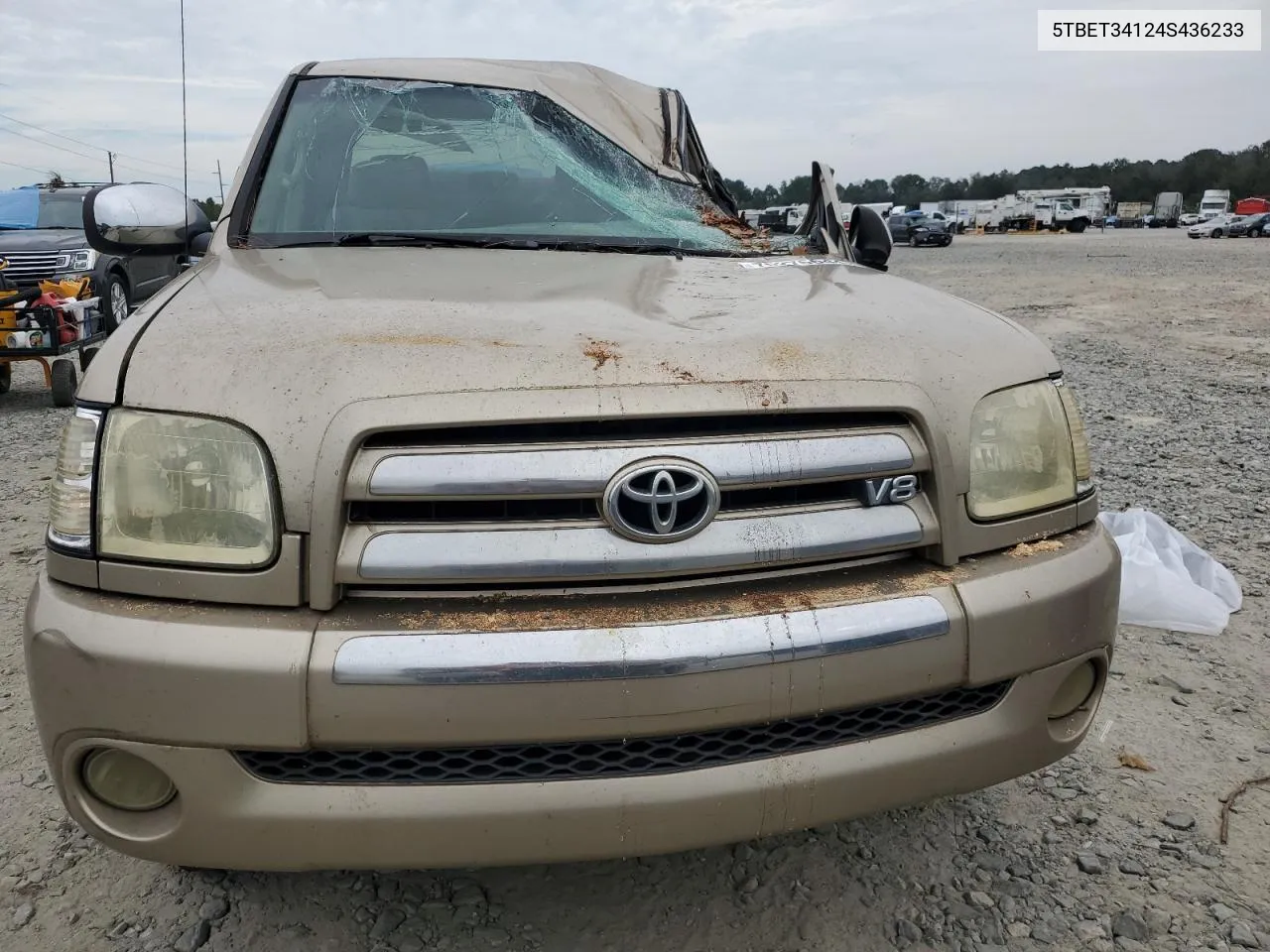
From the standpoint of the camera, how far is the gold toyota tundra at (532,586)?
4.71 feet

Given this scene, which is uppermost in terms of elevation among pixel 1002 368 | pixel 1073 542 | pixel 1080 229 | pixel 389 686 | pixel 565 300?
pixel 1080 229

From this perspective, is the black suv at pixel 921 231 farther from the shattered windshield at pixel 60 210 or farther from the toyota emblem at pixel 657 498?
the toyota emblem at pixel 657 498

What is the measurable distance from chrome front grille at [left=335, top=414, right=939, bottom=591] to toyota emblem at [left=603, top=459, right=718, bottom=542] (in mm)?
12

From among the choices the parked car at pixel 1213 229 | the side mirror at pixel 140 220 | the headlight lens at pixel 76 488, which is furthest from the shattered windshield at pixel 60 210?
the parked car at pixel 1213 229

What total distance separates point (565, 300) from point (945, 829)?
1527 millimetres

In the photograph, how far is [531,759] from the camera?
1.49 m

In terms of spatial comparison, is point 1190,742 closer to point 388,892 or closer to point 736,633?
point 736,633

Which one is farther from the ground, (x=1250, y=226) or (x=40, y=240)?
(x=1250, y=226)

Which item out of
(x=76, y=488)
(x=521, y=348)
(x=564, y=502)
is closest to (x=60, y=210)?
(x=76, y=488)

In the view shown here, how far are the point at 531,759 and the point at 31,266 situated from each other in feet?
30.5

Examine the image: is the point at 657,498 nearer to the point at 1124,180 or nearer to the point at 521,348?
the point at 521,348

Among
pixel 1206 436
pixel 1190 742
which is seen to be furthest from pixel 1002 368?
pixel 1206 436

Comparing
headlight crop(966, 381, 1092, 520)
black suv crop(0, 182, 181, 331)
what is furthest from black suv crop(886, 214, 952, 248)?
headlight crop(966, 381, 1092, 520)

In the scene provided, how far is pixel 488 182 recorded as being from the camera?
2.76 m
